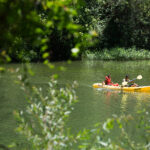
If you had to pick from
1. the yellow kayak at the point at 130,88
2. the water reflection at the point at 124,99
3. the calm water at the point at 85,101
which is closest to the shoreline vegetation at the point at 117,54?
the calm water at the point at 85,101

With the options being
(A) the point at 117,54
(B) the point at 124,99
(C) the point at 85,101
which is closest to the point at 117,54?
(A) the point at 117,54

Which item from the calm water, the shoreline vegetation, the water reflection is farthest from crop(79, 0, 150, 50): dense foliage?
the water reflection

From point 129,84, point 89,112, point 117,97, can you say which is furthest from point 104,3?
point 89,112

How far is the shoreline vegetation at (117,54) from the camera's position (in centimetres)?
3332

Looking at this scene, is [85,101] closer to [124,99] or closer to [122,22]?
[124,99]

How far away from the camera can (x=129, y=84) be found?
18219 millimetres

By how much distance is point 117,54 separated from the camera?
111 feet

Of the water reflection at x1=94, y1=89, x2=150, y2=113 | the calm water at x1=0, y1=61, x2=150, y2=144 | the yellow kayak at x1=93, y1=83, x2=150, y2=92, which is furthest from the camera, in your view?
the yellow kayak at x1=93, y1=83, x2=150, y2=92

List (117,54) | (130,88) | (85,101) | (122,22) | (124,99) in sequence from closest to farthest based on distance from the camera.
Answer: (85,101), (124,99), (130,88), (117,54), (122,22)

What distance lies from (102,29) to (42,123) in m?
33.3

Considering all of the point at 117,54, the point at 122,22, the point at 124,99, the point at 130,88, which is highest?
the point at 122,22

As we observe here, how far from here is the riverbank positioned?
1313 inches

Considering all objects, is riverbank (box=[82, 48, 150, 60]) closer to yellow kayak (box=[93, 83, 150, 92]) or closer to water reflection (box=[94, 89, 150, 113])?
yellow kayak (box=[93, 83, 150, 92])

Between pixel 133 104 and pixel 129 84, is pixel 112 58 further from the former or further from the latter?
pixel 133 104
